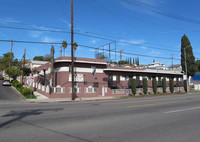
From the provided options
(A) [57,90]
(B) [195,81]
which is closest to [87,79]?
(A) [57,90]

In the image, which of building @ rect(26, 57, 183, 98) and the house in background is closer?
building @ rect(26, 57, 183, 98)

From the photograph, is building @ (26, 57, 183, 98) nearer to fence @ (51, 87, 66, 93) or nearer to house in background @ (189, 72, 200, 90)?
fence @ (51, 87, 66, 93)

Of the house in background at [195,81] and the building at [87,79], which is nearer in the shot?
the building at [87,79]

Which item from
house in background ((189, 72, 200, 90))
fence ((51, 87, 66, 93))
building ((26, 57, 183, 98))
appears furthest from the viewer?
house in background ((189, 72, 200, 90))

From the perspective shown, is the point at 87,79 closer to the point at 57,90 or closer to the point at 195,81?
the point at 57,90

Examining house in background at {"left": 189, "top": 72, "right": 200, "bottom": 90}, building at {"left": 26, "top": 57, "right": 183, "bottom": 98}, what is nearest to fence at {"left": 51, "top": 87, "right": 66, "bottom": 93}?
building at {"left": 26, "top": 57, "right": 183, "bottom": 98}

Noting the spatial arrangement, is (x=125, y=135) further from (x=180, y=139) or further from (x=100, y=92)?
(x=100, y=92)

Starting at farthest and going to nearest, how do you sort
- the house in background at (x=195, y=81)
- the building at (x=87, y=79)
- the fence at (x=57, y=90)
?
1. the house in background at (x=195, y=81)
2. the building at (x=87, y=79)
3. the fence at (x=57, y=90)

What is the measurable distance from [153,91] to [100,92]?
11.7 metres

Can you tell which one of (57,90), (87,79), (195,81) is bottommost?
(57,90)

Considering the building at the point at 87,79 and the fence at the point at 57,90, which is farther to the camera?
the building at the point at 87,79

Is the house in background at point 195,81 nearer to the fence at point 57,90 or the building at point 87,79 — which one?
the building at point 87,79

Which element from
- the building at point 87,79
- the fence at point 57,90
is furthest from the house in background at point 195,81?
the fence at point 57,90

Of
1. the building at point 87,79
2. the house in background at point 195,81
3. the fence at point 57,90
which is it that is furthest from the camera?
the house in background at point 195,81
